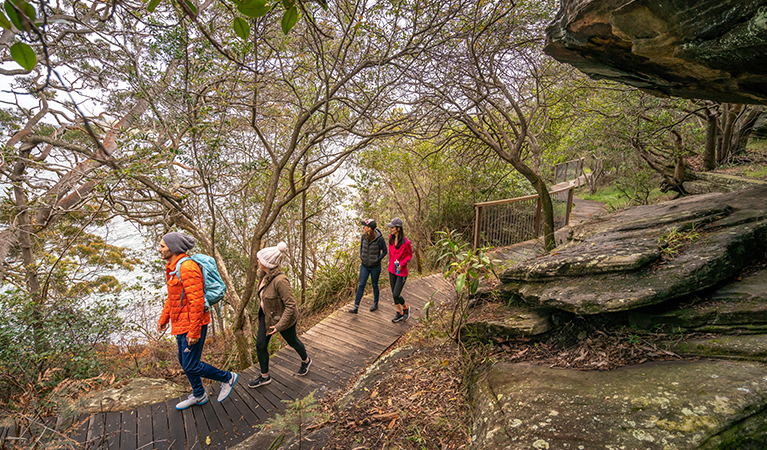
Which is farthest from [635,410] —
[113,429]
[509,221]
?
[509,221]

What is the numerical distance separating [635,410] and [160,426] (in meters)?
4.41

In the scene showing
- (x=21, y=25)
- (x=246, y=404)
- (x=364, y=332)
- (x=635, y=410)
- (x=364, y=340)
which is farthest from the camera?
(x=364, y=332)

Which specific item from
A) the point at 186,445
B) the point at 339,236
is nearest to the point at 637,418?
the point at 186,445

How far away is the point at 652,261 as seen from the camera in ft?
10.6

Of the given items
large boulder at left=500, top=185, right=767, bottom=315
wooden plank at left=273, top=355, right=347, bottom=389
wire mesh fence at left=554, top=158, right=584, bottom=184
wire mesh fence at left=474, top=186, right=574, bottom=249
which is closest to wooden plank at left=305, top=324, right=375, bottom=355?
wooden plank at left=273, top=355, right=347, bottom=389

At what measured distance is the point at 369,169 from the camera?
9.29 m

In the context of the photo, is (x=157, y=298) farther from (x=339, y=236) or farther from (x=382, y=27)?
(x=382, y=27)

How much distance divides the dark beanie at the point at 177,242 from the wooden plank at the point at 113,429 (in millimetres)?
1860

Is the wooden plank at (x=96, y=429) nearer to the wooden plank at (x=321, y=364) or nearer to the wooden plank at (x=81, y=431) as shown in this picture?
the wooden plank at (x=81, y=431)

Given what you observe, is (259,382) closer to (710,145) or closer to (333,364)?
(333,364)

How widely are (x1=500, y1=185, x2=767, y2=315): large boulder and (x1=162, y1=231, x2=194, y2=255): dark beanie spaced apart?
3.64m

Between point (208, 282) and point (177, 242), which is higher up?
point (177, 242)

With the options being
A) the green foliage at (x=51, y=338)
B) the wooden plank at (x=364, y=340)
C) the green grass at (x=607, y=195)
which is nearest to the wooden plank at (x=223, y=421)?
the wooden plank at (x=364, y=340)

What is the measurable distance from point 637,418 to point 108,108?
26.1 ft
